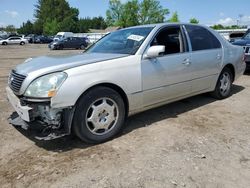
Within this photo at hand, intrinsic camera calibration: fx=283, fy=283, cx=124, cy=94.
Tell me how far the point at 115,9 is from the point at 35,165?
7833 cm

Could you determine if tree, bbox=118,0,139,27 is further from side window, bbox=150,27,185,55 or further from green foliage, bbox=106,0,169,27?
side window, bbox=150,27,185,55

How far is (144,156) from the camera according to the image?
346 cm

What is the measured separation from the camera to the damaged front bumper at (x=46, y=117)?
11.2 ft

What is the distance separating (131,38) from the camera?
454cm

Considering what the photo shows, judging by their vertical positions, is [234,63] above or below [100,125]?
above

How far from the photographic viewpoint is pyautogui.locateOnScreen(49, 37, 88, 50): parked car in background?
104ft

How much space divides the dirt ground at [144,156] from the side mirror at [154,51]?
1.12 m

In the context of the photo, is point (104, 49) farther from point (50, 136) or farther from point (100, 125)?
point (50, 136)

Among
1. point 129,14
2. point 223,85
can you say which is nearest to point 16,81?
point 223,85

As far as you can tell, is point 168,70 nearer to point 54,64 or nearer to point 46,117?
point 54,64

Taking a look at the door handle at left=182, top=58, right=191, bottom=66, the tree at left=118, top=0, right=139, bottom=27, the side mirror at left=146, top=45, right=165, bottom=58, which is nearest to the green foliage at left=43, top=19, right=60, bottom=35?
the tree at left=118, top=0, right=139, bottom=27

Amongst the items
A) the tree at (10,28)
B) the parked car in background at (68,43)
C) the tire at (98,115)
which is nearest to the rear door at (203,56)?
the tire at (98,115)

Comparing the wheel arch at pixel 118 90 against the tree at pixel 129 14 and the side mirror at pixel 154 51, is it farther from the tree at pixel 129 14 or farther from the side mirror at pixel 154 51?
the tree at pixel 129 14

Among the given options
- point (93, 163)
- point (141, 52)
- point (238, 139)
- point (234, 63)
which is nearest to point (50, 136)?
point (93, 163)
